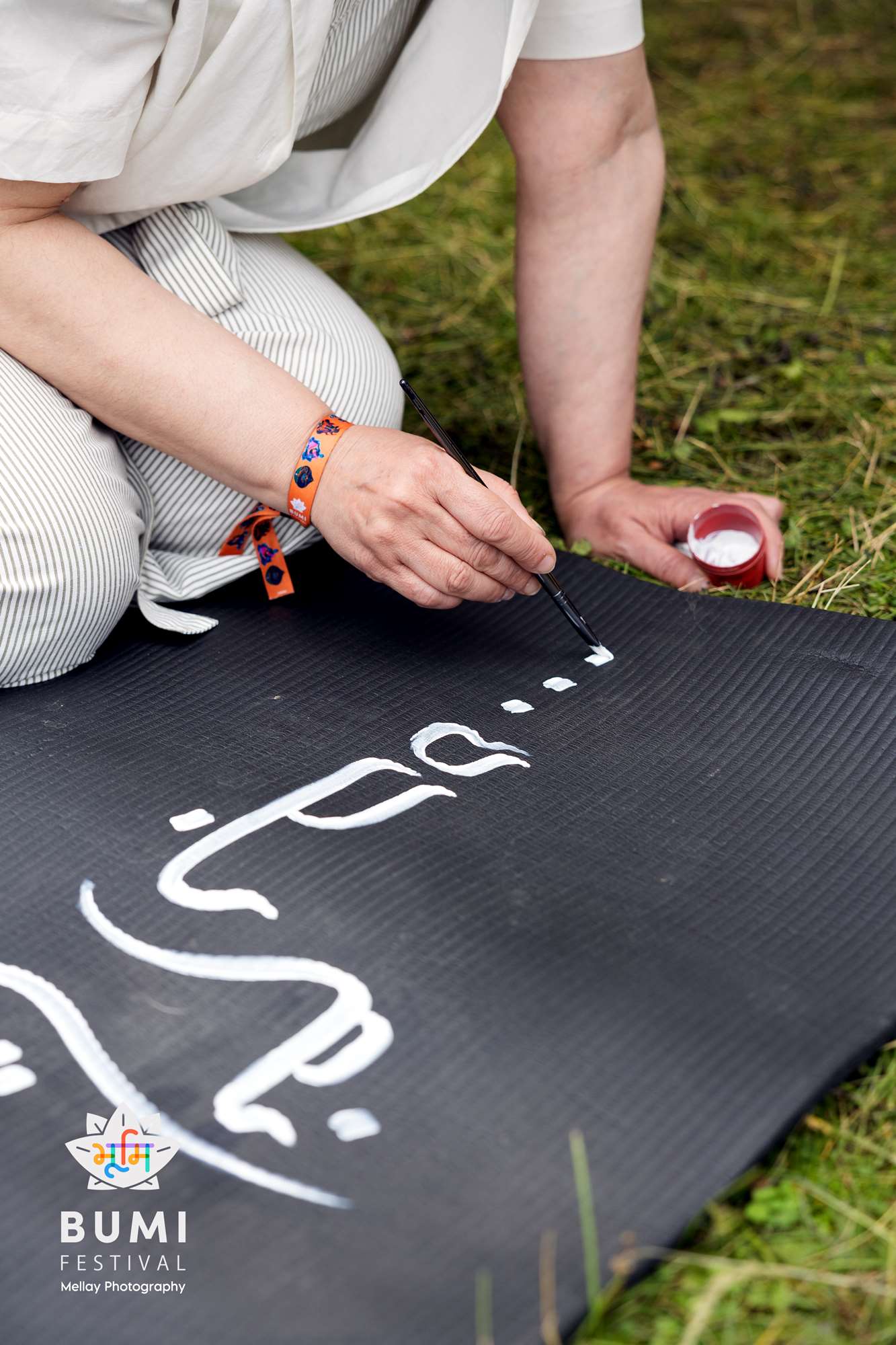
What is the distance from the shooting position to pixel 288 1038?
31.4 inches

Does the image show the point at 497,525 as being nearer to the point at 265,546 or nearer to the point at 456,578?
the point at 456,578

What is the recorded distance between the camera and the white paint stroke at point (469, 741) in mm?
1016

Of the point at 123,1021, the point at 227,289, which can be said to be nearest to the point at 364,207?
the point at 227,289

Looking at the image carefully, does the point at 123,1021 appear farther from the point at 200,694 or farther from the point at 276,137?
the point at 276,137

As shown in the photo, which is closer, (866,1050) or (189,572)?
(866,1050)

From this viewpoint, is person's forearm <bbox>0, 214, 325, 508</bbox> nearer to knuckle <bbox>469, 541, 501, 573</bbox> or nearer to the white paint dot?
knuckle <bbox>469, 541, 501, 573</bbox>

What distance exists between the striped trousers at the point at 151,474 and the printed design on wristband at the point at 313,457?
6.9 inches

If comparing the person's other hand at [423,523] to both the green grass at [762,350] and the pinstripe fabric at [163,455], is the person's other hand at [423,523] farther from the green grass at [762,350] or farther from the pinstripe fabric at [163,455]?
the green grass at [762,350]

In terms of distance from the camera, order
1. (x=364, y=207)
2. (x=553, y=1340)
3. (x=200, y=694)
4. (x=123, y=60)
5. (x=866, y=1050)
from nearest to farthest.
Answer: (x=553, y=1340) < (x=866, y=1050) < (x=123, y=60) < (x=200, y=694) < (x=364, y=207)

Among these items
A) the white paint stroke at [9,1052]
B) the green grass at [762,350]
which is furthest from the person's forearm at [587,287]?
the white paint stroke at [9,1052]

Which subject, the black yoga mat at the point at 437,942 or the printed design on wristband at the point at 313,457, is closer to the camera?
the black yoga mat at the point at 437,942

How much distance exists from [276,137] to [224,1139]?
0.83 metres

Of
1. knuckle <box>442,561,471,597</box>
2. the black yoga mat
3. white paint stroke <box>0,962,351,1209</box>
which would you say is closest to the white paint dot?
the black yoga mat

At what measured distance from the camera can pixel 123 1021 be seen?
812mm
